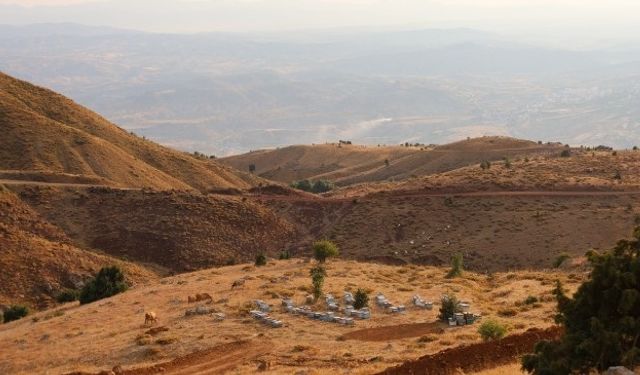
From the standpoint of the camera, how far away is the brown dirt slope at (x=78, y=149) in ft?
248

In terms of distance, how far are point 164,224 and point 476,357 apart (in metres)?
41.2

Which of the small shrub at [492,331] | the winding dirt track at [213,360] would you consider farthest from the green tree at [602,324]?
the winding dirt track at [213,360]

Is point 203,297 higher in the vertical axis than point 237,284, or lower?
lower

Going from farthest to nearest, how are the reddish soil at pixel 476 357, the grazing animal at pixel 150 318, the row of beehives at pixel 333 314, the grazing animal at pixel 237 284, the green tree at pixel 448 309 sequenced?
the grazing animal at pixel 237 284, the grazing animal at pixel 150 318, the row of beehives at pixel 333 314, the green tree at pixel 448 309, the reddish soil at pixel 476 357

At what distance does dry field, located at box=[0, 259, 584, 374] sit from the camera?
24.9 meters

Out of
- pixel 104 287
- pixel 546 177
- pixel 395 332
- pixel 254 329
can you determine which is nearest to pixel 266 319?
pixel 254 329

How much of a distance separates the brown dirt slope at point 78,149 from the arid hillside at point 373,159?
72.5 feet

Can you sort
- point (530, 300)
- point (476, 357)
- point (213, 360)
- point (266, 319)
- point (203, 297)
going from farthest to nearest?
point (203, 297) < point (530, 300) < point (266, 319) < point (213, 360) < point (476, 357)

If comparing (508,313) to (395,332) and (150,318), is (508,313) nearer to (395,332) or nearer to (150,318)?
(395,332)

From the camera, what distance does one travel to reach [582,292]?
15.2 metres

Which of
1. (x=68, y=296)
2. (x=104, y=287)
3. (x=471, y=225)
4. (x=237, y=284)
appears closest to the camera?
Result: (x=237, y=284)

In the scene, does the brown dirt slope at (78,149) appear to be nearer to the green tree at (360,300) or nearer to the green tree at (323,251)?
the green tree at (323,251)

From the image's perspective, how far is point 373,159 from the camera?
4828 inches

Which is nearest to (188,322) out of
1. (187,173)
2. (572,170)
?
(572,170)
